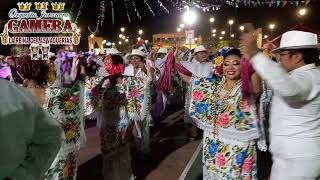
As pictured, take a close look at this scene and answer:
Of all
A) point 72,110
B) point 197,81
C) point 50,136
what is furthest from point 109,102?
point 50,136

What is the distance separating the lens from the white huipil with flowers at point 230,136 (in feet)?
14.7

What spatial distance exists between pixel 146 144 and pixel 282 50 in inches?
225

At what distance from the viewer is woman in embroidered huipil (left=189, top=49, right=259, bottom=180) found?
4496 millimetres

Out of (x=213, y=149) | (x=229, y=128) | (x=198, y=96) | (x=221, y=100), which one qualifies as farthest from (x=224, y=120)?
(x=198, y=96)

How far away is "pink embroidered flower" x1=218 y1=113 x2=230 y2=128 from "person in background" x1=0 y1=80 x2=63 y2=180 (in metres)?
2.76

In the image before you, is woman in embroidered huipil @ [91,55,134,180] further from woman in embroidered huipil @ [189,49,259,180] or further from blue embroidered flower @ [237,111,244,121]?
blue embroidered flower @ [237,111,244,121]

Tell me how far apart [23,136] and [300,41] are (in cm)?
254

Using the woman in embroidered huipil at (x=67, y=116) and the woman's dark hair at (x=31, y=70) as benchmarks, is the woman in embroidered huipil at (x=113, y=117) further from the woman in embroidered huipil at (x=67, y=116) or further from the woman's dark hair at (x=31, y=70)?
the woman's dark hair at (x=31, y=70)

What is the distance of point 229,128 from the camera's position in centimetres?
454

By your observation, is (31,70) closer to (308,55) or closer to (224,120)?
(224,120)

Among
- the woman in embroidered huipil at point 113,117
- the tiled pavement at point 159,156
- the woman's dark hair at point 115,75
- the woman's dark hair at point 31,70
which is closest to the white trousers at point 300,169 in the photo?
the woman's dark hair at point 31,70

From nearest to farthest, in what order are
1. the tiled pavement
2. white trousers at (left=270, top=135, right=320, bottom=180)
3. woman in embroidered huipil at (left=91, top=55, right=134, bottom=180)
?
white trousers at (left=270, top=135, right=320, bottom=180), woman in embroidered huipil at (left=91, top=55, right=134, bottom=180), the tiled pavement

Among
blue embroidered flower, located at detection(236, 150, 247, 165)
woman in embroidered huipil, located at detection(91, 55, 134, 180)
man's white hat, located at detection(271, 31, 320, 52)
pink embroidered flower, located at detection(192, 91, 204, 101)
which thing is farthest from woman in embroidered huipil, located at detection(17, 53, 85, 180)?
man's white hat, located at detection(271, 31, 320, 52)

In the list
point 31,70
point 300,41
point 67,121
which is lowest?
point 67,121
